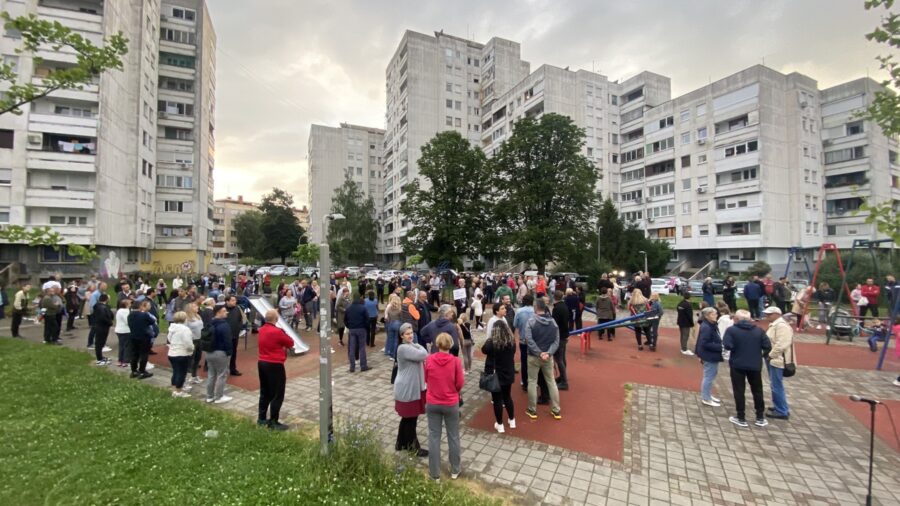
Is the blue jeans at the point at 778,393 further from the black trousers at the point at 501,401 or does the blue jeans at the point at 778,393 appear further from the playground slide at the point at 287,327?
the playground slide at the point at 287,327

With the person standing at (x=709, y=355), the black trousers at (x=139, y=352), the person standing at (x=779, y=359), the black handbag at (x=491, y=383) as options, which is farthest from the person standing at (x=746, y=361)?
the black trousers at (x=139, y=352)

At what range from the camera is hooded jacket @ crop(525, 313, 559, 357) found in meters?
6.76

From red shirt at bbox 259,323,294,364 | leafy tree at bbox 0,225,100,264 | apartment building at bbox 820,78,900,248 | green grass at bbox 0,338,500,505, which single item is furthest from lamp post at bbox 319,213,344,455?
apartment building at bbox 820,78,900,248

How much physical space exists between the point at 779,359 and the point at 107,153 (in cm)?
4289

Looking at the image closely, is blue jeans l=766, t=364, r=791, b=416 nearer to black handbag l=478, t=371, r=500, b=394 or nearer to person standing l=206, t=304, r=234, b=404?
black handbag l=478, t=371, r=500, b=394

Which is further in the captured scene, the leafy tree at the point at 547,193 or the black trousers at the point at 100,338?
the leafy tree at the point at 547,193

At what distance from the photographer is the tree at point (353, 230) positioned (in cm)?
6412

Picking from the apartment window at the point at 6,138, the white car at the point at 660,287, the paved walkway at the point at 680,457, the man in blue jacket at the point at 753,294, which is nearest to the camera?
the paved walkway at the point at 680,457

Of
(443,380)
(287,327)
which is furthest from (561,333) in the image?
(287,327)

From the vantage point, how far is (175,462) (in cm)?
505

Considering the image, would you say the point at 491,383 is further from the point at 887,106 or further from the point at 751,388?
the point at 887,106

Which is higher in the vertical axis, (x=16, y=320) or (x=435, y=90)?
(x=435, y=90)

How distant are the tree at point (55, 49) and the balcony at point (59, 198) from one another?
102 feet

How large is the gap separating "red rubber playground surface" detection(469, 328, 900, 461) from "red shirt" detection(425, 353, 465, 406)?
194cm
